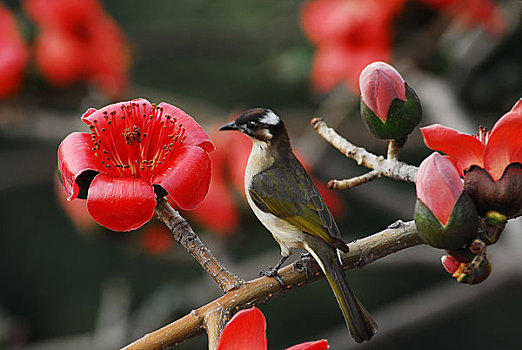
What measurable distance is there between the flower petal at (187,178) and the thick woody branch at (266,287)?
0.08 metres

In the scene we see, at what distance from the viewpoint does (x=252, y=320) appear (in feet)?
1.34

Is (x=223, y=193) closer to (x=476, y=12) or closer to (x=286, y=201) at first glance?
(x=476, y=12)

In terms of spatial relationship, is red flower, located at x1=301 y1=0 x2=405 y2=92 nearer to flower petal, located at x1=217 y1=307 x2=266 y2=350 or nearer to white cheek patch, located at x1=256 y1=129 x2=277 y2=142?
white cheek patch, located at x1=256 y1=129 x2=277 y2=142

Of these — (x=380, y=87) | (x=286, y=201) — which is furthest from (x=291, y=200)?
(x=380, y=87)

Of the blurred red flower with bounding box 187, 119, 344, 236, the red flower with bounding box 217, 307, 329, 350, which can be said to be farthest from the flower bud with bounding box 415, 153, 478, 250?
the blurred red flower with bounding box 187, 119, 344, 236

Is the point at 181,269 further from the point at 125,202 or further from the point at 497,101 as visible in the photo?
the point at 125,202

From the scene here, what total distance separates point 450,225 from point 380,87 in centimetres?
12

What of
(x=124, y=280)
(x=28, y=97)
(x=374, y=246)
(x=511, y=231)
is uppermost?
(x=374, y=246)

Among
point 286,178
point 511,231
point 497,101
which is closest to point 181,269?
point 497,101

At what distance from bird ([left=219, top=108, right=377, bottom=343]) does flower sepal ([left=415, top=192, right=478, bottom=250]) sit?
0.23 ft

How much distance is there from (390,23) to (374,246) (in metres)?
0.85

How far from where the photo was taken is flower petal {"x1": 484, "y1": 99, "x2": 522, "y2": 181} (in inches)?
18.3

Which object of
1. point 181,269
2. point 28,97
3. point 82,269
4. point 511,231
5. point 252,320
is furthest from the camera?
point 82,269

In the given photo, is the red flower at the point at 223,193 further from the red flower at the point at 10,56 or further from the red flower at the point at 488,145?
the red flower at the point at 488,145
